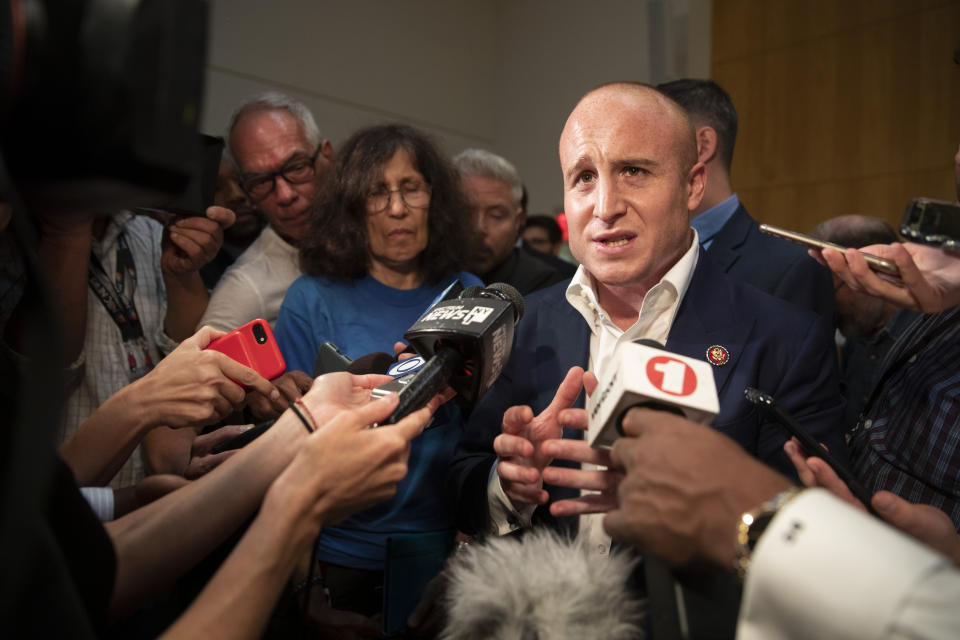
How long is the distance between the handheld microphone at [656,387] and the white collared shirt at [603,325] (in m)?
0.42

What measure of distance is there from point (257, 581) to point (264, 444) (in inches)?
11.3

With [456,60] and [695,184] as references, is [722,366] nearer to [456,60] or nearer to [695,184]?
[695,184]

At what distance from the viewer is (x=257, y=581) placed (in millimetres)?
898

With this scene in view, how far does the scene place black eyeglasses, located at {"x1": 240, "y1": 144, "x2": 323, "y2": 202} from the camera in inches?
97.6

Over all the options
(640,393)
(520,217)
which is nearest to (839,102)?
(520,217)

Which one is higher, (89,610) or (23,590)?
(23,590)

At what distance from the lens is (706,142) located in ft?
8.04

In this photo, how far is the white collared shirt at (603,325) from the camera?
4.51 feet

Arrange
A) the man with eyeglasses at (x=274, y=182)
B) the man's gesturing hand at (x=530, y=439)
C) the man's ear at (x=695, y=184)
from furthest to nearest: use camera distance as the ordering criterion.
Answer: the man with eyeglasses at (x=274, y=182), the man's ear at (x=695, y=184), the man's gesturing hand at (x=530, y=439)

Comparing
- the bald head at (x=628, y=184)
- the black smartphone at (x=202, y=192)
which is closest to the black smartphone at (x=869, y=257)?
the bald head at (x=628, y=184)

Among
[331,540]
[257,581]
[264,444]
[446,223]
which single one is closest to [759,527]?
[257,581]

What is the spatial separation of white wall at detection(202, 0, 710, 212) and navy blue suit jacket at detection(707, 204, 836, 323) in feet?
10.2

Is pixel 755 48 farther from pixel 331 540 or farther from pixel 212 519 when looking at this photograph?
pixel 212 519

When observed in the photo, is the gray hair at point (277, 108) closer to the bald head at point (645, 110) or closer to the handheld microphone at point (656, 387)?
A: the bald head at point (645, 110)
